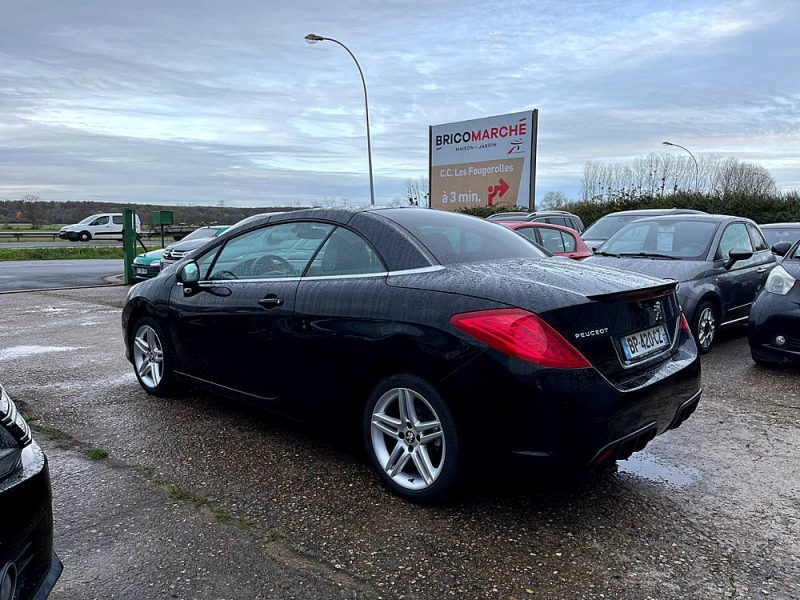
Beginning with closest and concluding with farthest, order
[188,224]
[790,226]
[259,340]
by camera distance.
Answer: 1. [259,340]
2. [790,226]
3. [188,224]

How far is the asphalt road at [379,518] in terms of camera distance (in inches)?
103

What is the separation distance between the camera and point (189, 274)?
4551 mm

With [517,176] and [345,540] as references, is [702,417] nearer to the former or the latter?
[345,540]

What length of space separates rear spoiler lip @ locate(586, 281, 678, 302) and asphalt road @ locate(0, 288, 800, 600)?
2.69 ft

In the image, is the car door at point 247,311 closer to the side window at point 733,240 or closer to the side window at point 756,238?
the side window at point 733,240

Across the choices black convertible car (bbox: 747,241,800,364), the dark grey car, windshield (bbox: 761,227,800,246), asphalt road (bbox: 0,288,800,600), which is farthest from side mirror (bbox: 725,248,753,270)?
windshield (bbox: 761,227,800,246)

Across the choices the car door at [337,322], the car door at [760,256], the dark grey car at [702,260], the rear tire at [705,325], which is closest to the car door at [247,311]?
the car door at [337,322]

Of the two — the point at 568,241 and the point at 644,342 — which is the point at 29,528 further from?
the point at 568,241

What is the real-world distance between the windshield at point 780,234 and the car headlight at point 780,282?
575 cm

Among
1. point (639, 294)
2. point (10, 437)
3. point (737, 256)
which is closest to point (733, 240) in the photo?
point (737, 256)

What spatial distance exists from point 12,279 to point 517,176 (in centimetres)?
1938

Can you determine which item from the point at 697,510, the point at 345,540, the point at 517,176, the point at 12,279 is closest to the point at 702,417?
the point at 697,510

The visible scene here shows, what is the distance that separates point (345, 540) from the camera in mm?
2953

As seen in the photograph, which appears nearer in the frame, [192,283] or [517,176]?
[192,283]
